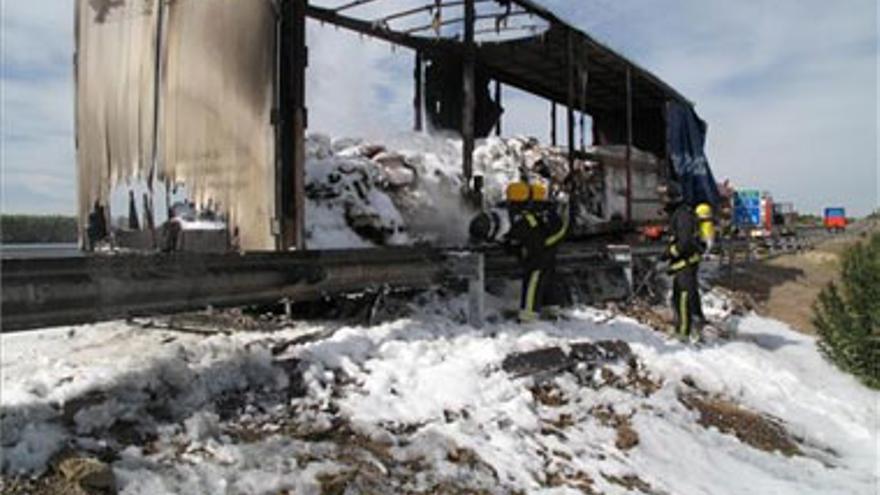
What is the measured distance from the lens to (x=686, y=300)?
949 centimetres

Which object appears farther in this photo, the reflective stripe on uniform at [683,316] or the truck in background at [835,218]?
the truck in background at [835,218]

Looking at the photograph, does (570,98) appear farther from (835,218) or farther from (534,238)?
(835,218)

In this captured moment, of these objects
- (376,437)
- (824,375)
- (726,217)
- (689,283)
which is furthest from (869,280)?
(726,217)

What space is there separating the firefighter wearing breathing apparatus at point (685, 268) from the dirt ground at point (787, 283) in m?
3.37

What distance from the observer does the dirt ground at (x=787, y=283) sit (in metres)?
13.4

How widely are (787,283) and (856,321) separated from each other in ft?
21.8

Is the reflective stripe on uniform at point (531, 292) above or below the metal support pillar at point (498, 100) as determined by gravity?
below

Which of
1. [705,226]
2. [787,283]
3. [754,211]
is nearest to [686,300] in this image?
[705,226]

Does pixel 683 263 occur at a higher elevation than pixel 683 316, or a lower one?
higher

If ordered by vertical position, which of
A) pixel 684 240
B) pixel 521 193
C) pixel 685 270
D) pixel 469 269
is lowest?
pixel 685 270

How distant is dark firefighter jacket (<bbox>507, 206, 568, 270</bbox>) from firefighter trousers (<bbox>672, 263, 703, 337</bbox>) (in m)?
1.90

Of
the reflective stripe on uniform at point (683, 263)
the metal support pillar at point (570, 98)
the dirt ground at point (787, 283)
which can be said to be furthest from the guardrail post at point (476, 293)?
the dirt ground at point (787, 283)

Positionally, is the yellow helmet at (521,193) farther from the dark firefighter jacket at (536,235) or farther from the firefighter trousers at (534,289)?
the firefighter trousers at (534,289)

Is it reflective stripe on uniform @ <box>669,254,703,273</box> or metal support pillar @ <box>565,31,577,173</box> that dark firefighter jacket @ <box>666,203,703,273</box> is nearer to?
reflective stripe on uniform @ <box>669,254,703,273</box>
